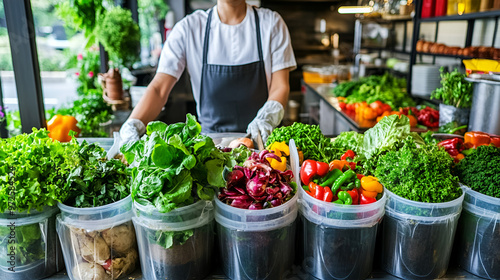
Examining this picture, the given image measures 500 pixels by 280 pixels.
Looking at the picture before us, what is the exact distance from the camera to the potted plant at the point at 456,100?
313cm

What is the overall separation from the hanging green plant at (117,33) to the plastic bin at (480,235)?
12.4 ft

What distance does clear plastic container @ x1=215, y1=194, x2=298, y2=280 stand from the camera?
1.19 m

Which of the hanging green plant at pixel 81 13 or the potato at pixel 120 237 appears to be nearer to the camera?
the potato at pixel 120 237

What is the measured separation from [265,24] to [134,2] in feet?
14.4

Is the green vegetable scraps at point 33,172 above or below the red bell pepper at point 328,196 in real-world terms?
above

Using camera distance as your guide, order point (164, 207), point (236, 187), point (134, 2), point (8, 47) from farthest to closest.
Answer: point (134, 2) < point (8, 47) < point (236, 187) < point (164, 207)

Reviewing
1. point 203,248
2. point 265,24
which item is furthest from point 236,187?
point 265,24

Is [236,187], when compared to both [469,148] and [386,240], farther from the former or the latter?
[469,148]

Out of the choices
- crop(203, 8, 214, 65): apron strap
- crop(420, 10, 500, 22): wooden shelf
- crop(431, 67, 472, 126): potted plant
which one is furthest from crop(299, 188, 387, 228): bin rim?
crop(420, 10, 500, 22): wooden shelf

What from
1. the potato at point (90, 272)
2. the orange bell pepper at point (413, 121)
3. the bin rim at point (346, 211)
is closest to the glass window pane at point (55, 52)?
the potato at point (90, 272)

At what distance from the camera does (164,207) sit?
3.65ft

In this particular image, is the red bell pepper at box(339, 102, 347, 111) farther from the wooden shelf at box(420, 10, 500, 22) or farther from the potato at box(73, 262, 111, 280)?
the potato at box(73, 262, 111, 280)

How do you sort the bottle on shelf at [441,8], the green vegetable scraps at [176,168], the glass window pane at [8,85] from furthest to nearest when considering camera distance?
1. the bottle on shelf at [441,8]
2. the glass window pane at [8,85]
3. the green vegetable scraps at [176,168]

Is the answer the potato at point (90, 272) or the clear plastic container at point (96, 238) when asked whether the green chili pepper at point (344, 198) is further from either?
the potato at point (90, 272)
